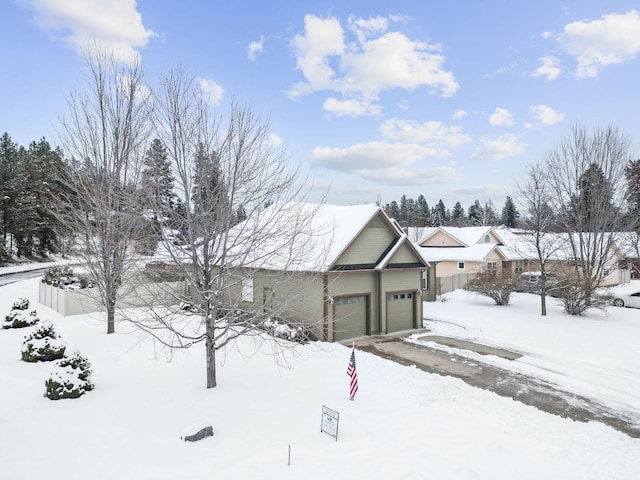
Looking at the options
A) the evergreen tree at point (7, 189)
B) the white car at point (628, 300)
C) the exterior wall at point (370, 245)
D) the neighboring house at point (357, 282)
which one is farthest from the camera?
the evergreen tree at point (7, 189)

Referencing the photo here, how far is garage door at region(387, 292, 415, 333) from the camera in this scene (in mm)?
17953

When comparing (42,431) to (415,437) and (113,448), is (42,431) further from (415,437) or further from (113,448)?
(415,437)

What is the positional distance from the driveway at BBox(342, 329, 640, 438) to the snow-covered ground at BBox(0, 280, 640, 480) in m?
0.65

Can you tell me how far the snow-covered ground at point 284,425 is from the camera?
6.69m

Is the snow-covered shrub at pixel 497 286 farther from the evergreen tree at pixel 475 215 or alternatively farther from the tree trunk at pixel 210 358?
the evergreen tree at pixel 475 215

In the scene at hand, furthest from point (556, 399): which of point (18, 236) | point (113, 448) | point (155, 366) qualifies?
point (18, 236)

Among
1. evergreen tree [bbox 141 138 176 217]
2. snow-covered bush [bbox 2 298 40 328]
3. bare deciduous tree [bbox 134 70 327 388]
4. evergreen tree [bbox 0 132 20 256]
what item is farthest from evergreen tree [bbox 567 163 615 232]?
evergreen tree [bbox 0 132 20 256]

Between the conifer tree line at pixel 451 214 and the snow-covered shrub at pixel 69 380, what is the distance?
64.2 metres

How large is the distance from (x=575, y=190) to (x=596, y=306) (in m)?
7.45

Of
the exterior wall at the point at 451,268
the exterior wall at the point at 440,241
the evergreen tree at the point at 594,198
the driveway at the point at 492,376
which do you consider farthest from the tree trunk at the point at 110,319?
the exterior wall at the point at 440,241

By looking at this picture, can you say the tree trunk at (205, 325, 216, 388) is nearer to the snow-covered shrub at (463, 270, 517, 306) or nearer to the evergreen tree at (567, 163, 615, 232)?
the snow-covered shrub at (463, 270, 517, 306)

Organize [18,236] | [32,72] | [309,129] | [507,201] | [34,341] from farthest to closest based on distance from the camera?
[507,201] → [18,236] → [309,129] → [32,72] → [34,341]

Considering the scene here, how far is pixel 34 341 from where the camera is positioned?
11.7 m

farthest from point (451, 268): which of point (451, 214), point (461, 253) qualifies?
point (451, 214)
